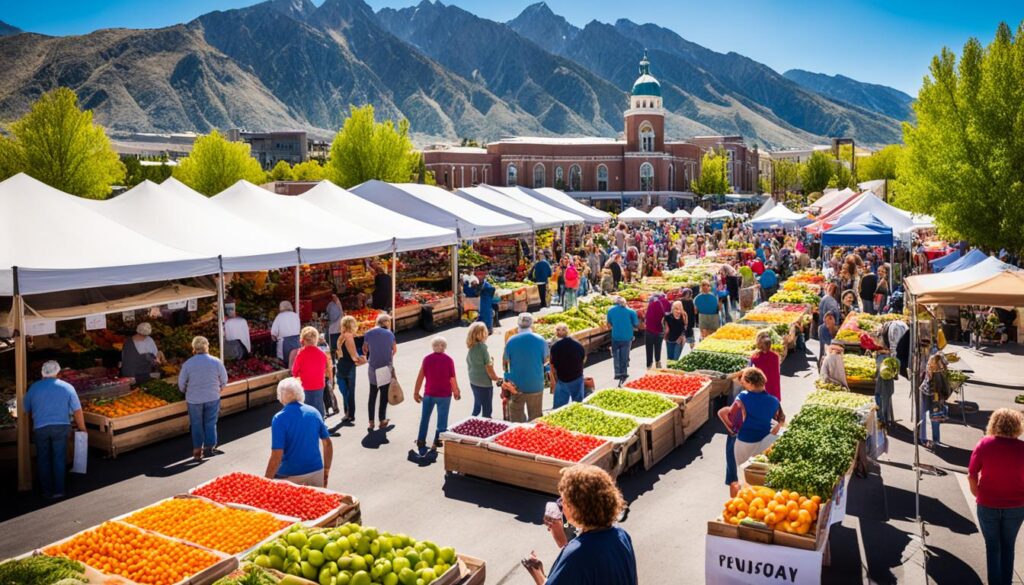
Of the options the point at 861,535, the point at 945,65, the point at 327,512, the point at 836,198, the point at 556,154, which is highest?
the point at 556,154

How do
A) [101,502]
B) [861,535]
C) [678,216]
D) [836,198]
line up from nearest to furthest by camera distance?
[861,535] < [101,502] < [836,198] < [678,216]

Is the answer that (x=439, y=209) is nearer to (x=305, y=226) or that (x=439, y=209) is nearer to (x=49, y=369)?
(x=305, y=226)

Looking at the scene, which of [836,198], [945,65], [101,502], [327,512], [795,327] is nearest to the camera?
[327,512]

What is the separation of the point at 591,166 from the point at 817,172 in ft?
86.7

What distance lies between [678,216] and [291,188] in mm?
35607

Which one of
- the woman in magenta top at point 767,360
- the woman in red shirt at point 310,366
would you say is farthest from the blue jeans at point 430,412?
the woman in magenta top at point 767,360

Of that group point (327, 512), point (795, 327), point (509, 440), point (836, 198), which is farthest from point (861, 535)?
point (836, 198)

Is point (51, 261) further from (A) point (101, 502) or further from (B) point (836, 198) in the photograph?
(B) point (836, 198)

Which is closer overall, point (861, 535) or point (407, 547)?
point (407, 547)

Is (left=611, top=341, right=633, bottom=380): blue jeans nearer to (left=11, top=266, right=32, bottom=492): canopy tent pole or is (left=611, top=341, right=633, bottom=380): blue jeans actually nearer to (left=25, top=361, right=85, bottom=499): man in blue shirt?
(left=25, top=361, right=85, bottom=499): man in blue shirt

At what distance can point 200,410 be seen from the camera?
28.9 feet

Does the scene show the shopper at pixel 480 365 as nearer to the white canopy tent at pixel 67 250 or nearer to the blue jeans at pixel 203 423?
the blue jeans at pixel 203 423

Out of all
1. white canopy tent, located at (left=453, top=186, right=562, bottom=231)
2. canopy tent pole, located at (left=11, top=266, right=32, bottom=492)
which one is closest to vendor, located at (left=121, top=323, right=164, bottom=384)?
canopy tent pole, located at (left=11, top=266, right=32, bottom=492)

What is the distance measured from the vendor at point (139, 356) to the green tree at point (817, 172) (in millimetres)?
83424
